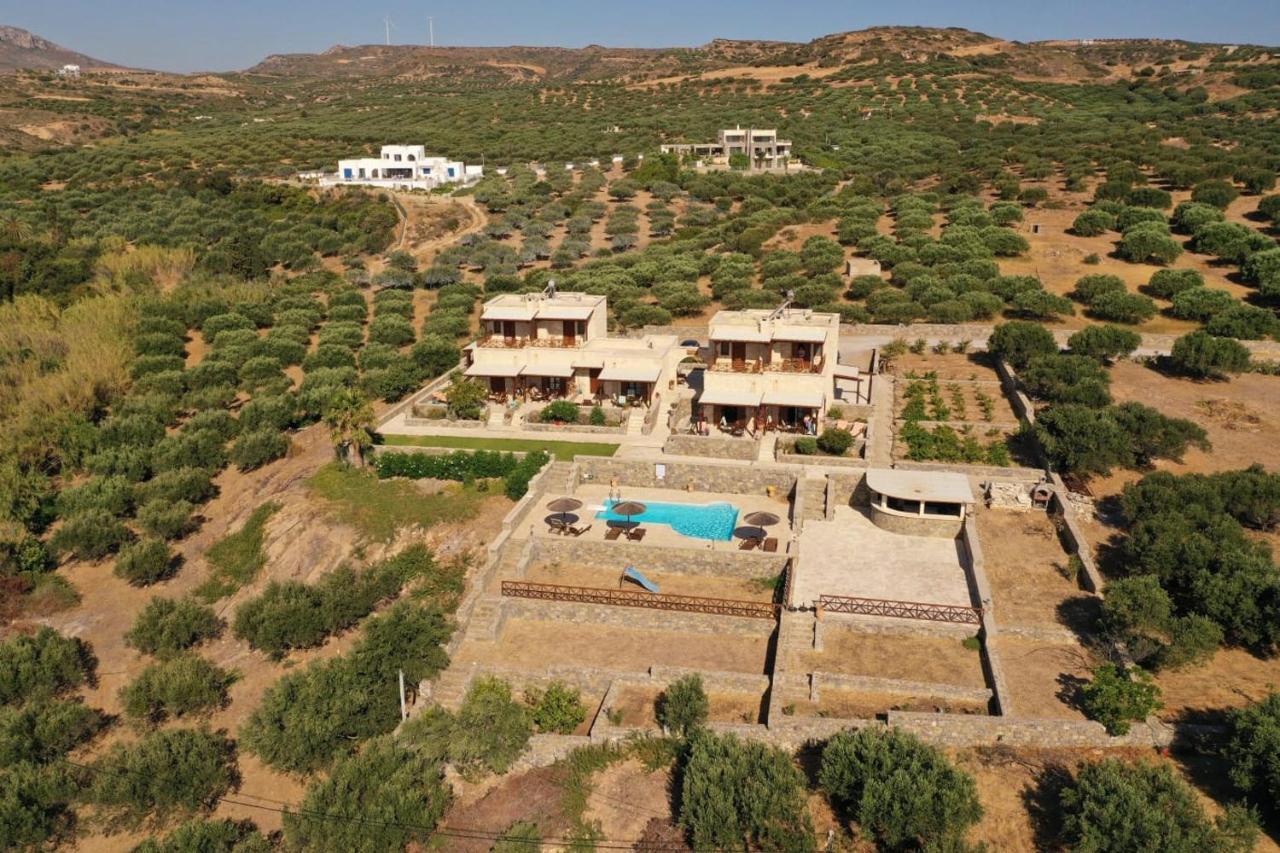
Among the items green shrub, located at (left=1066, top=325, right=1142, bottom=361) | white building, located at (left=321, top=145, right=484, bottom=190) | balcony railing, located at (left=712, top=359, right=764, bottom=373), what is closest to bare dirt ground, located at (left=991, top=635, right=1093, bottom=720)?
balcony railing, located at (left=712, top=359, right=764, bottom=373)

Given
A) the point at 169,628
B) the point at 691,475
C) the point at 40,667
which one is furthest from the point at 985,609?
the point at 40,667

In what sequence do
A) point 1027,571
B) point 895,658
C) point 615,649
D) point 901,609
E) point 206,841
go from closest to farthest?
1. point 206,841
2. point 895,658
3. point 901,609
4. point 615,649
5. point 1027,571

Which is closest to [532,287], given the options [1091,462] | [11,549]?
[11,549]

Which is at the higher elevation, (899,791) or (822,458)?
(822,458)

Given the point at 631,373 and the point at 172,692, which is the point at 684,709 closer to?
the point at 172,692

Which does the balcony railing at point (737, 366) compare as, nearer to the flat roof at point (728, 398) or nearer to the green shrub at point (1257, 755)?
the flat roof at point (728, 398)

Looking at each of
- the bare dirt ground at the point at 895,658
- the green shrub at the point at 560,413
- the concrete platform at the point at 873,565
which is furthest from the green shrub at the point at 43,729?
the concrete platform at the point at 873,565
